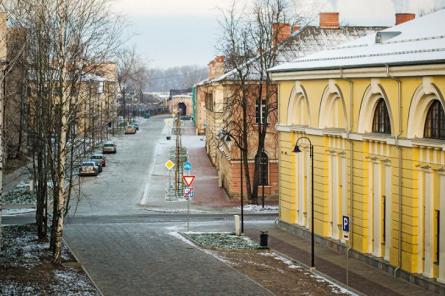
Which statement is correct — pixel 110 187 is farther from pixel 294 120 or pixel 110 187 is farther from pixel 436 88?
pixel 436 88

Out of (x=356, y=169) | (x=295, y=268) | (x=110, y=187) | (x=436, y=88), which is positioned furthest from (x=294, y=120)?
(x=110, y=187)

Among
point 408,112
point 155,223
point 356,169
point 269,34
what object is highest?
point 269,34

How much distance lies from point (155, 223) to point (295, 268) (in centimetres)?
1463

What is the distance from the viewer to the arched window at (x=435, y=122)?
26969mm

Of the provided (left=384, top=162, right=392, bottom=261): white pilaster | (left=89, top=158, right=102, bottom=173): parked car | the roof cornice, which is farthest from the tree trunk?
(left=89, top=158, right=102, bottom=173): parked car

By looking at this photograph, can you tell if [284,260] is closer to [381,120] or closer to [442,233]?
[381,120]

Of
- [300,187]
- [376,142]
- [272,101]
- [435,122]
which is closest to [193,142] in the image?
[272,101]

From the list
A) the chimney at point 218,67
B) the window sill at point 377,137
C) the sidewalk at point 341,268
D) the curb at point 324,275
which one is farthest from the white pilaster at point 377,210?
the chimney at point 218,67

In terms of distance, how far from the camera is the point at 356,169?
3244cm

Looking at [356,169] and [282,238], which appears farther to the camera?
[282,238]

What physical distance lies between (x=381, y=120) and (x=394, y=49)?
2.59 m

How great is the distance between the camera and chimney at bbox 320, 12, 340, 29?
5953 cm

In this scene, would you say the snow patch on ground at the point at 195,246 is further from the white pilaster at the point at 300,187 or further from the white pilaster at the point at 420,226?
the white pilaster at the point at 420,226

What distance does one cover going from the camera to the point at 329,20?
196ft
